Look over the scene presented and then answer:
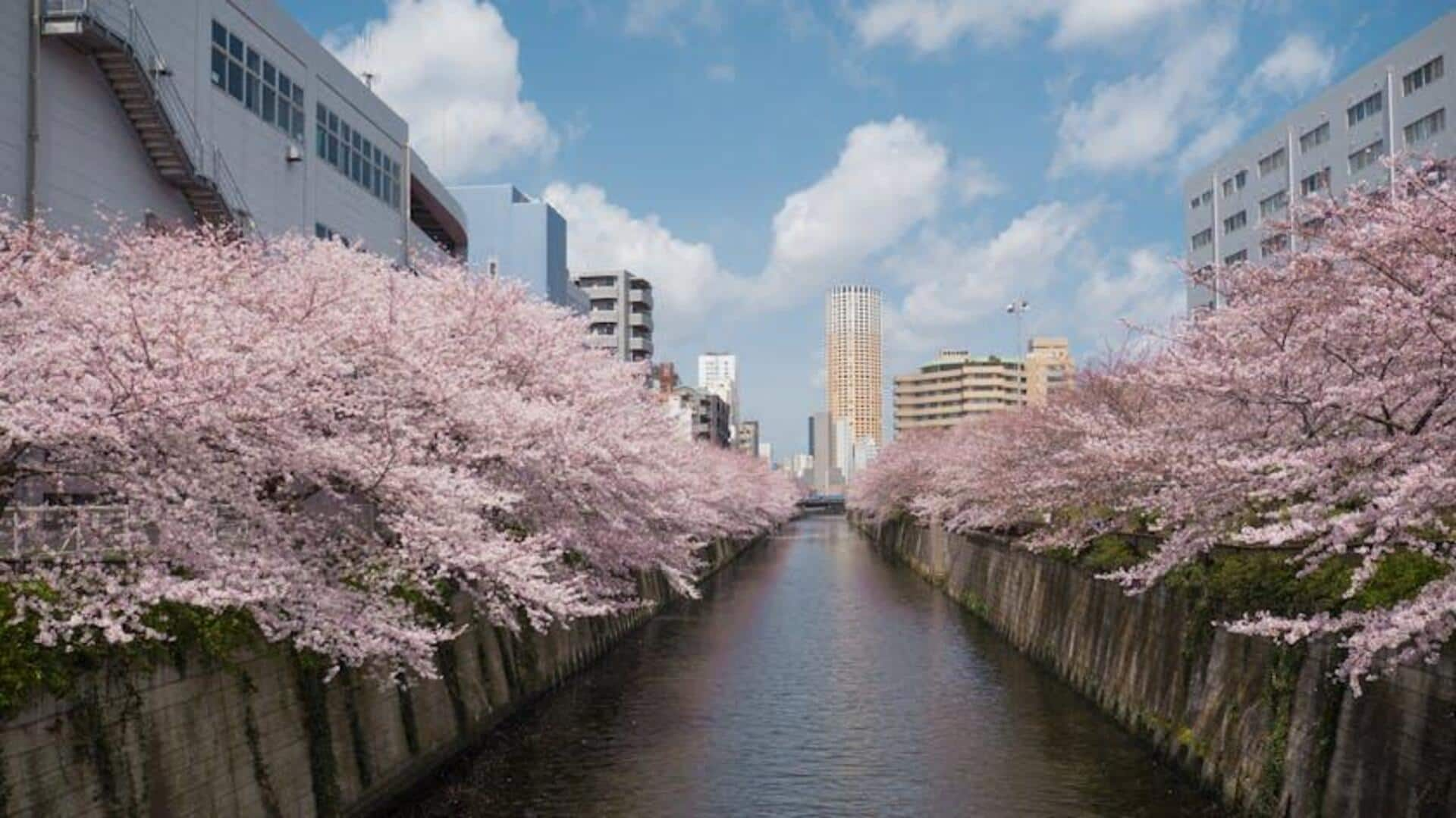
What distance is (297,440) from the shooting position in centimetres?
1888

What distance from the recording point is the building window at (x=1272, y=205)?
91.2 metres

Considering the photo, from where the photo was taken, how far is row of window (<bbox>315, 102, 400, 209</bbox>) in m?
46.3

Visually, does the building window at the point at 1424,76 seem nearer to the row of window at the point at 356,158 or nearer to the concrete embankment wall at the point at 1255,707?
the concrete embankment wall at the point at 1255,707

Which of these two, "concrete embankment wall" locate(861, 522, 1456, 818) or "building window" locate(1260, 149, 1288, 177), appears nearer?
"concrete embankment wall" locate(861, 522, 1456, 818)

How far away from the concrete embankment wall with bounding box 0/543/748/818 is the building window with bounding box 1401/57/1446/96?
2594 inches

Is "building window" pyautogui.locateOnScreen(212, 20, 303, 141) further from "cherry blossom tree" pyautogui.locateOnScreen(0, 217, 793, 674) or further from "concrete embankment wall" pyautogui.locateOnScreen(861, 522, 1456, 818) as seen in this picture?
"concrete embankment wall" pyautogui.locateOnScreen(861, 522, 1456, 818)

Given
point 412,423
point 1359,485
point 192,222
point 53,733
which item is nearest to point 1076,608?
point 412,423

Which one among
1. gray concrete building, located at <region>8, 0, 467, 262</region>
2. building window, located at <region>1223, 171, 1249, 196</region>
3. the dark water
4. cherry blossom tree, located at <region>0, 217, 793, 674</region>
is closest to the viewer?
cherry blossom tree, located at <region>0, 217, 793, 674</region>

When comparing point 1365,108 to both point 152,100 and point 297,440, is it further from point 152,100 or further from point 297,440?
point 297,440

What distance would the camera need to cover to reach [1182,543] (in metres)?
22.5

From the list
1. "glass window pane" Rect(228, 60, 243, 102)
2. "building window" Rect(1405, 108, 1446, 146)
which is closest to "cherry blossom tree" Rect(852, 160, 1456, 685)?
"glass window pane" Rect(228, 60, 243, 102)

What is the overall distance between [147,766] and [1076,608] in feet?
94.5

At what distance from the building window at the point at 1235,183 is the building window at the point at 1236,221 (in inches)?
72.4

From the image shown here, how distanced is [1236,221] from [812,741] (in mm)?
82406
